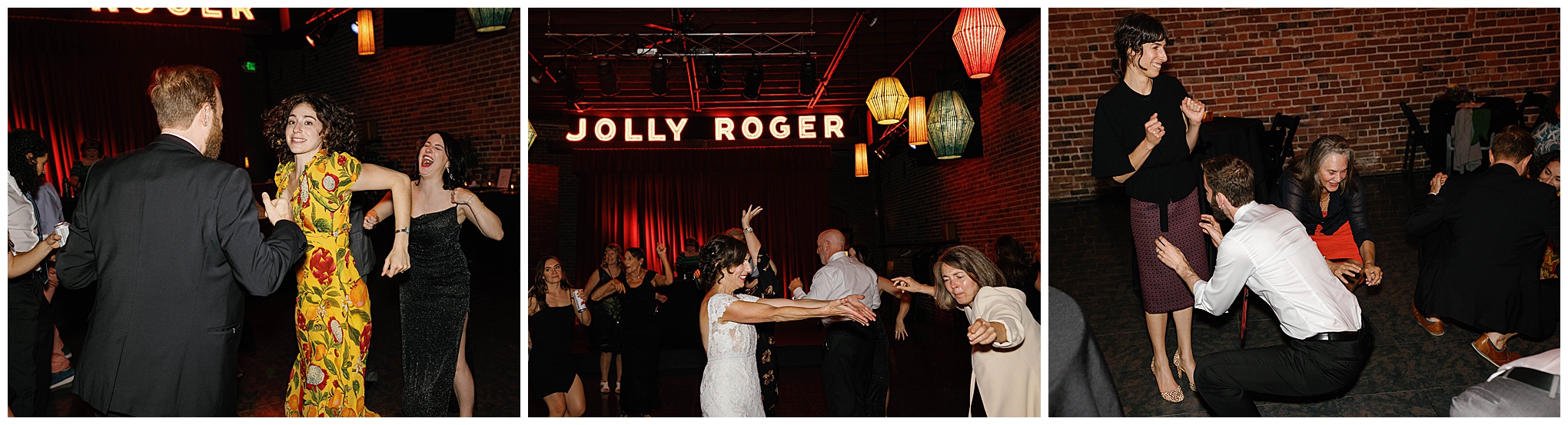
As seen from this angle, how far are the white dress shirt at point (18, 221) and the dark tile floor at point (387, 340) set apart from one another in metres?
1.01

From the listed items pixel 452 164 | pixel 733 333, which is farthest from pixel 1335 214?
pixel 452 164

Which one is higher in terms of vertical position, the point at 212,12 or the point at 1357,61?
the point at 212,12

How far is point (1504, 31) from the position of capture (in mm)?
6742

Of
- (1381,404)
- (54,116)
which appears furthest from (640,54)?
(1381,404)

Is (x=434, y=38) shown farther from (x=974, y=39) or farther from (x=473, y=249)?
(x=974, y=39)

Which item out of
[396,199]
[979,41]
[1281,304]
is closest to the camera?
[396,199]

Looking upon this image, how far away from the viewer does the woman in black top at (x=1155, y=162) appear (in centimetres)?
305

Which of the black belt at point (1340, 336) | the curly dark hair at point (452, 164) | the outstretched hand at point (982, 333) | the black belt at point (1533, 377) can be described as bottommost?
the black belt at point (1533, 377)

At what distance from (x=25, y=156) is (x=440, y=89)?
223 inches

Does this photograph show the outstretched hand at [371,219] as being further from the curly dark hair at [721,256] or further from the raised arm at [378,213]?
the curly dark hair at [721,256]

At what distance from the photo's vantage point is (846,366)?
4242 millimetres

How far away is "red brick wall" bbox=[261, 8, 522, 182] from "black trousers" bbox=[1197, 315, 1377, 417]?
6409 mm

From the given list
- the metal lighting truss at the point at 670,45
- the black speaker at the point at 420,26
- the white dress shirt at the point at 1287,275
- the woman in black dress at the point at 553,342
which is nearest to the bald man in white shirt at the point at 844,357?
the woman in black dress at the point at 553,342

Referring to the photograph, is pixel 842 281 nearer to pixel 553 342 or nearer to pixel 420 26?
pixel 553 342
